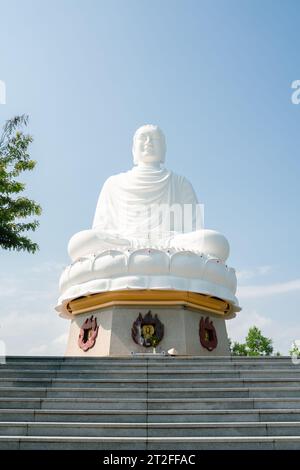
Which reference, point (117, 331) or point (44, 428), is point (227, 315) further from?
point (44, 428)

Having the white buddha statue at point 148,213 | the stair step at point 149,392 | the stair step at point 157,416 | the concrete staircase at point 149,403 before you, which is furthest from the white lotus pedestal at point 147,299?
the stair step at point 157,416

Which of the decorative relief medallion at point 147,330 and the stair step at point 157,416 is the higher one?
the decorative relief medallion at point 147,330

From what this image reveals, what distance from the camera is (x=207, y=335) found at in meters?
11.1

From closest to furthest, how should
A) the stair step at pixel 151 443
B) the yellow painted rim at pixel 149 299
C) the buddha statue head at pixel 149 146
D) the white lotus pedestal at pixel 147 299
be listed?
1. the stair step at pixel 151 443
2. the white lotus pedestal at pixel 147 299
3. the yellow painted rim at pixel 149 299
4. the buddha statue head at pixel 149 146

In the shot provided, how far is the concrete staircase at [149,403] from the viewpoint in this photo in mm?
4574

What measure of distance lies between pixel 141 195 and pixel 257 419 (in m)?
8.66

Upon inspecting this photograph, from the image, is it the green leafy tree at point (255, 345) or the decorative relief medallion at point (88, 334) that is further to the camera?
the green leafy tree at point (255, 345)

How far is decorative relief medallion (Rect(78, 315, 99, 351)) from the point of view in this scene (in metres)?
10.9

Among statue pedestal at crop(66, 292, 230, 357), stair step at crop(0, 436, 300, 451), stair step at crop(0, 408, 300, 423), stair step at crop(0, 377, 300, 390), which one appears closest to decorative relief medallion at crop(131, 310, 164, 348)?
statue pedestal at crop(66, 292, 230, 357)

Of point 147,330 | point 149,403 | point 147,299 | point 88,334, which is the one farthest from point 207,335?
point 149,403

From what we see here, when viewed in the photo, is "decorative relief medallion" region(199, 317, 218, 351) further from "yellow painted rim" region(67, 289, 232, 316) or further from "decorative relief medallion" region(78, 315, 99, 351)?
"decorative relief medallion" region(78, 315, 99, 351)

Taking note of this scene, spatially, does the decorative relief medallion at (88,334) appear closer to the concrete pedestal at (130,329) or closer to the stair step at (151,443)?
the concrete pedestal at (130,329)

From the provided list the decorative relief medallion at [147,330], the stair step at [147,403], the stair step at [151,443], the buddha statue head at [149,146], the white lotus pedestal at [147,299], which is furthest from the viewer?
the buddha statue head at [149,146]

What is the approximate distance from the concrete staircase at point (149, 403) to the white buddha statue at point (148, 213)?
4.45 m
